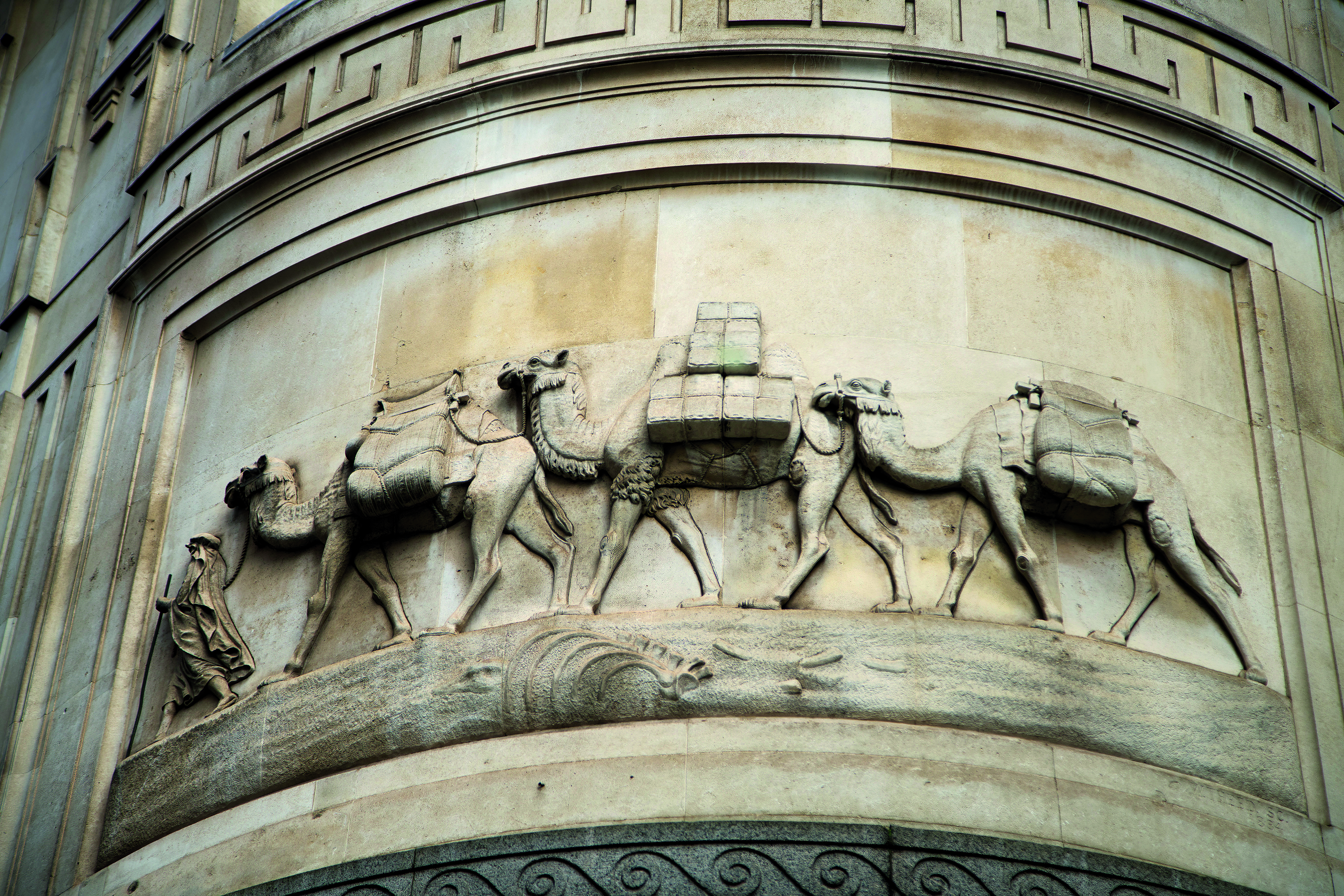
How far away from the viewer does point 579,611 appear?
1223 centimetres

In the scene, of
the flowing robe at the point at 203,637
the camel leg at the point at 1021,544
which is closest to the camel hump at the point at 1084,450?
the camel leg at the point at 1021,544

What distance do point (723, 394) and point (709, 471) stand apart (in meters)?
0.54

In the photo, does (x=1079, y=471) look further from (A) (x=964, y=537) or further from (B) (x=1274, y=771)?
(B) (x=1274, y=771)

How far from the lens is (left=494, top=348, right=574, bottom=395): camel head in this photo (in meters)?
13.2

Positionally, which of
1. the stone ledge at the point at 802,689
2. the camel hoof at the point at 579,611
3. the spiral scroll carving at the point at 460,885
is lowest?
the spiral scroll carving at the point at 460,885

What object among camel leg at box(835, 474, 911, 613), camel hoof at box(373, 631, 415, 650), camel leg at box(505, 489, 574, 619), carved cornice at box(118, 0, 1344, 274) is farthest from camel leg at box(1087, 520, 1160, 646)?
camel hoof at box(373, 631, 415, 650)

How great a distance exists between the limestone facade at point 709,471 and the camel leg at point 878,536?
0.08 ft

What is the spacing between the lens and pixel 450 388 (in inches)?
534

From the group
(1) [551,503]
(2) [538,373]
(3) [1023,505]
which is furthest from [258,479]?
(3) [1023,505]

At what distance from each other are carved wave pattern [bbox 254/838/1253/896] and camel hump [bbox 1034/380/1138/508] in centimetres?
270

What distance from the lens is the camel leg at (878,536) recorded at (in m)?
12.1

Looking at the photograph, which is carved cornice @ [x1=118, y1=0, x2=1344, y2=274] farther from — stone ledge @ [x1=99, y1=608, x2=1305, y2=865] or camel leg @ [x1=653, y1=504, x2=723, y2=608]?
stone ledge @ [x1=99, y1=608, x2=1305, y2=865]

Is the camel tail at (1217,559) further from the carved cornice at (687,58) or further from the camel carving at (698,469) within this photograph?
the carved cornice at (687,58)

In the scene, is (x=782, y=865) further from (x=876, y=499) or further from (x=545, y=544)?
(x=545, y=544)
